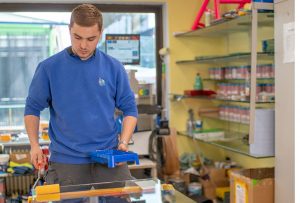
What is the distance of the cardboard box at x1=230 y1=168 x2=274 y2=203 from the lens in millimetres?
2834

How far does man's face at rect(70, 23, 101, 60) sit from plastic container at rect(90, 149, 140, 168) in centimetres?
48

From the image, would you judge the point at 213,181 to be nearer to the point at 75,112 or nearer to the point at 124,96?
the point at 124,96

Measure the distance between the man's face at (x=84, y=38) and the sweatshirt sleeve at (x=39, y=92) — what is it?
20 cm

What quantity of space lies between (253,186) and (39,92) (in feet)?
5.29

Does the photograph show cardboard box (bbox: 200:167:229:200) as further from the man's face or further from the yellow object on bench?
the man's face

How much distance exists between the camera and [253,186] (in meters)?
2.82

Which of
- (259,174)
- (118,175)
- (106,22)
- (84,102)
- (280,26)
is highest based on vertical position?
(106,22)

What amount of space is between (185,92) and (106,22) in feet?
3.80

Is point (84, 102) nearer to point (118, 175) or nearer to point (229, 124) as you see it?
point (118, 175)

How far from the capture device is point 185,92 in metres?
4.50

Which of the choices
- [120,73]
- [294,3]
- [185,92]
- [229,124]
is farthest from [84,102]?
[229,124]

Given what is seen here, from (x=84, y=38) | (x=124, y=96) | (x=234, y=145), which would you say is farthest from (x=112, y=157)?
(x=234, y=145)

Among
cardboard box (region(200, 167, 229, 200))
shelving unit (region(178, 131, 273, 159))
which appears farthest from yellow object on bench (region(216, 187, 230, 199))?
shelving unit (region(178, 131, 273, 159))

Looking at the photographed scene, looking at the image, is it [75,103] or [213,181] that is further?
[213,181]
